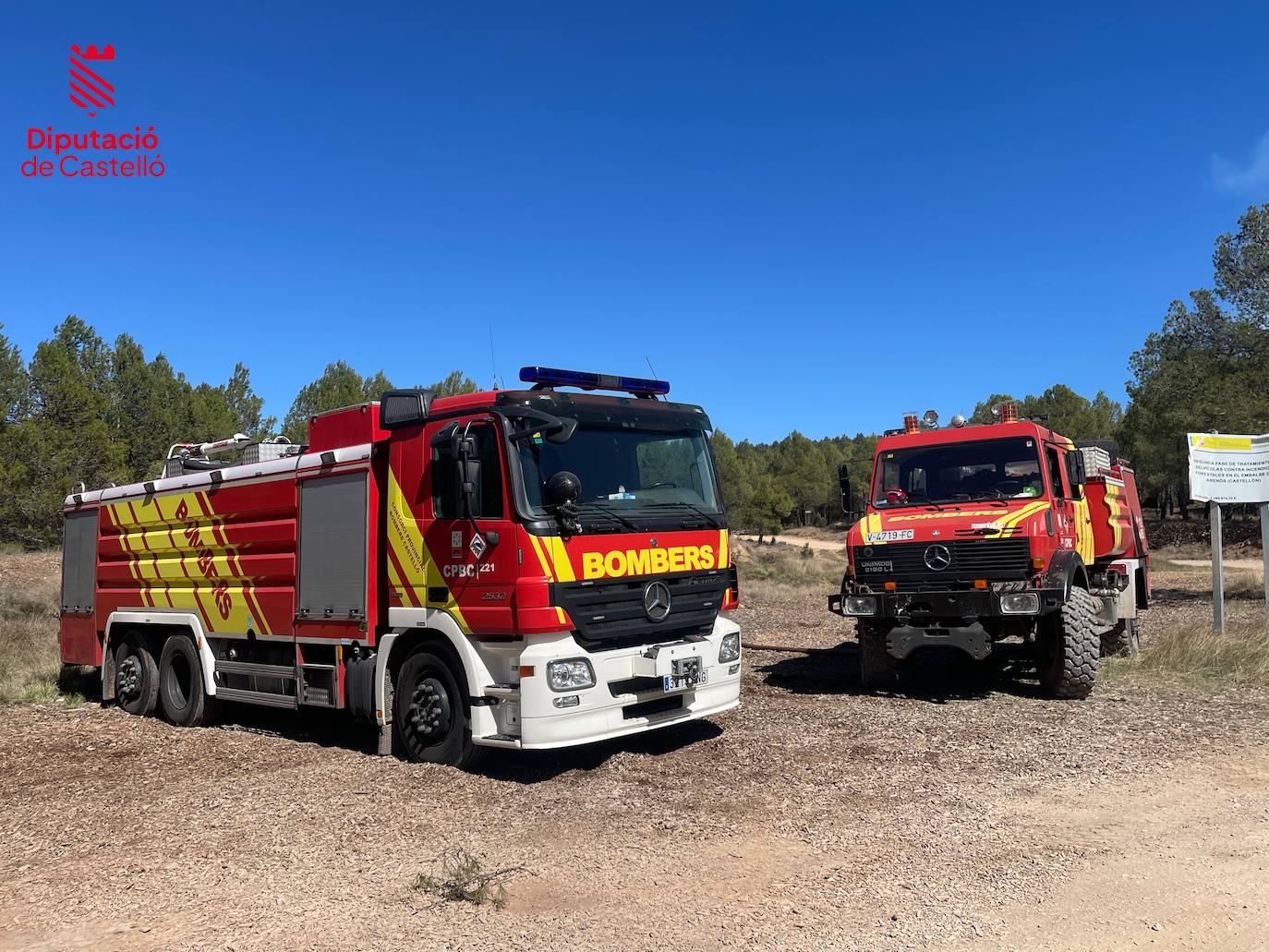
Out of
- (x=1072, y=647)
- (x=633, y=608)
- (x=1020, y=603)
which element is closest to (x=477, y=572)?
(x=633, y=608)

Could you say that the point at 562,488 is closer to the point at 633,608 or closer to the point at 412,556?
the point at 633,608

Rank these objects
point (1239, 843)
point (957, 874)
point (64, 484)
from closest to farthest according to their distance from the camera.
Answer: point (957, 874), point (1239, 843), point (64, 484)

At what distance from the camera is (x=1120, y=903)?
4402 millimetres

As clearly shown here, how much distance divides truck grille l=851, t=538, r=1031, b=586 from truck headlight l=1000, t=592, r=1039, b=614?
24cm

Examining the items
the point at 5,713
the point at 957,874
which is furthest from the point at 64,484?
the point at 957,874

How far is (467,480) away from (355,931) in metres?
3.02

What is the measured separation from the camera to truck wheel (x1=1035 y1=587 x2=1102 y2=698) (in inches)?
367

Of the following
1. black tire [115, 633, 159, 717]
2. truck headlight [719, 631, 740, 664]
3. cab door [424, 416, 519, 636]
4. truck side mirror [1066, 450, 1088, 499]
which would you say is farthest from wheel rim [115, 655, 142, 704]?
truck side mirror [1066, 450, 1088, 499]

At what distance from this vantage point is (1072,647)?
30.6 feet

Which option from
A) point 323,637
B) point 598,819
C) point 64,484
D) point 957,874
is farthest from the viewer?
point 64,484

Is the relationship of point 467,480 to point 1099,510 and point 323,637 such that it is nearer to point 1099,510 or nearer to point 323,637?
point 323,637

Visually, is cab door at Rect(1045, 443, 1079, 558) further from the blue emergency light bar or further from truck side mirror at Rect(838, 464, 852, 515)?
the blue emergency light bar

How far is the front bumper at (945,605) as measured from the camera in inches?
352

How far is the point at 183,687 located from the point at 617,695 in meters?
5.69
